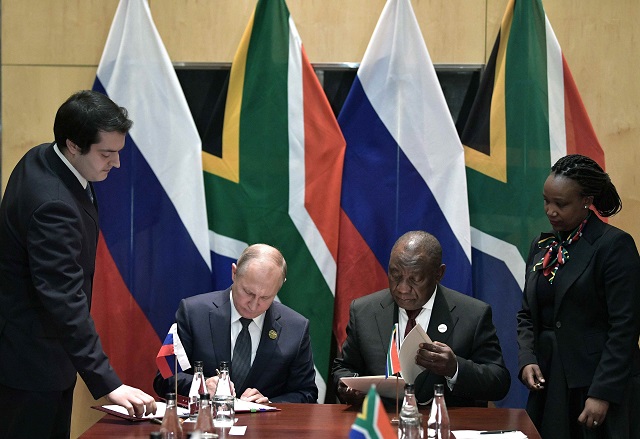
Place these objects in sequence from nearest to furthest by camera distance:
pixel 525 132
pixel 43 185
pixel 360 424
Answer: pixel 360 424, pixel 43 185, pixel 525 132

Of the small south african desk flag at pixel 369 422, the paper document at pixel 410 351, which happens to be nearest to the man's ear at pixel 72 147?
the paper document at pixel 410 351

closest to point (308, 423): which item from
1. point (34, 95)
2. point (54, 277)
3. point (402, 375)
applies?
point (402, 375)

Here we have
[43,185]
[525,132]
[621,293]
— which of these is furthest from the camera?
[525,132]

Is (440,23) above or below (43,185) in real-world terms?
above

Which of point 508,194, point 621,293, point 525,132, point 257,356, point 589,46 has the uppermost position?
point 589,46

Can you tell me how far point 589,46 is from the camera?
14.9 ft

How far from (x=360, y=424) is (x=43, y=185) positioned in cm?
153

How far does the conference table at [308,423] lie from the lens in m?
2.93

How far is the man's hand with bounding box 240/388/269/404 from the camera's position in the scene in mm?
3415

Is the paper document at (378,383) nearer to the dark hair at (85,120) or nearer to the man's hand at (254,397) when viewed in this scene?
the man's hand at (254,397)

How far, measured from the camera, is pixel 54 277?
2.87m

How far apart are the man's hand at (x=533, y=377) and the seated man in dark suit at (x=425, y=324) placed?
74 millimetres

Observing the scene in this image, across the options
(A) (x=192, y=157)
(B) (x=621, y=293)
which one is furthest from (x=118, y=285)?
(B) (x=621, y=293)

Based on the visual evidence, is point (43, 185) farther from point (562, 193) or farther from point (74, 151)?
point (562, 193)
